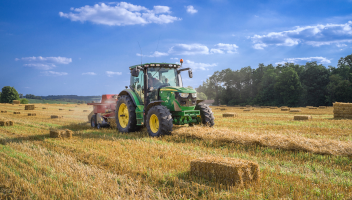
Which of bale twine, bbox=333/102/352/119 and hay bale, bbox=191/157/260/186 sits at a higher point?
bale twine, bbox=333/102/352/119

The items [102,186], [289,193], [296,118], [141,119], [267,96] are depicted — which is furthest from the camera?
[267,96]

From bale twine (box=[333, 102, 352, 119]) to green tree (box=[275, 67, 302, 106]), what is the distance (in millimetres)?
34029

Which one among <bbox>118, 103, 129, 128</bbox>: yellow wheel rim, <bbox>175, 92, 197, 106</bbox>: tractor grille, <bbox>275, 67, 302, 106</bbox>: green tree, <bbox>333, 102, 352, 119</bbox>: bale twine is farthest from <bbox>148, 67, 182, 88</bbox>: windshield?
<bbox>275, 67, 302, 106</bbox>: green tree

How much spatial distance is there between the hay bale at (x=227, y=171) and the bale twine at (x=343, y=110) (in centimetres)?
1450

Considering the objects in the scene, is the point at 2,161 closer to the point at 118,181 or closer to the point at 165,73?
the point at 118,181

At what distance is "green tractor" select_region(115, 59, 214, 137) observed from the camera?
8094mm

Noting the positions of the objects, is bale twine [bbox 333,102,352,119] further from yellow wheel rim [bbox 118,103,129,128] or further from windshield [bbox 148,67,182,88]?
yellow wheel rim [bbox 118,103,129,128]

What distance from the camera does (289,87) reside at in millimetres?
48438

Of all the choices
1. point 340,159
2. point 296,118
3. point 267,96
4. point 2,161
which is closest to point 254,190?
point 340,159

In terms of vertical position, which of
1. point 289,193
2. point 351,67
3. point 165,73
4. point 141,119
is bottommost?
point 289,193

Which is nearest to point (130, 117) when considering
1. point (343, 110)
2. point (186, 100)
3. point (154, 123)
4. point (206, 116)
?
point (154, 123)

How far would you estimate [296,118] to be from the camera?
14.8 m

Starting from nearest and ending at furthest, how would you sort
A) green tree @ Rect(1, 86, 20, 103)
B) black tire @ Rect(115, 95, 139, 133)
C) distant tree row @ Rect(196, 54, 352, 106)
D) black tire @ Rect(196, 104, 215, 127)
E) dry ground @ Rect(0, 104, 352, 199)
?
dry ground @ Rect(0, 104, 352, 199) < black tire @ Rect(196, 104, 215, 127) < black tire @ Rect(115, 95, 139, 133) < distant tree row @ Rect(196, 54, 352, 106) < green tree @ Rect(1, 86, 20, 103)

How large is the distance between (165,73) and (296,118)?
380 inches
